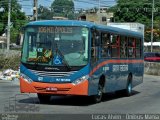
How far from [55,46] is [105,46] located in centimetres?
258

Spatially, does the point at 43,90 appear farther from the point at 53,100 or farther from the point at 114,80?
the point at 114,80

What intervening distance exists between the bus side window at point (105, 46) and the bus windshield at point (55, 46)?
1736 millimetres

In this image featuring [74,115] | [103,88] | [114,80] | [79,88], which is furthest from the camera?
[114,80]

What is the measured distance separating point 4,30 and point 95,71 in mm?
91321

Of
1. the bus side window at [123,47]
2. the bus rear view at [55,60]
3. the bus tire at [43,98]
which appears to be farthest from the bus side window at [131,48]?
the bus rear view at [55,60]

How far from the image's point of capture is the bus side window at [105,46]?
62.9ft

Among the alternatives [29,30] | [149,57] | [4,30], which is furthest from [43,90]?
[4,30]

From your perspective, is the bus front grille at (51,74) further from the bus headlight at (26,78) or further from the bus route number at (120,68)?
the bus route number at (120,68)

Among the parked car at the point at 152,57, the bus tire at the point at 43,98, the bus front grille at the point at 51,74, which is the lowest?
the parked car at the point at 152,57

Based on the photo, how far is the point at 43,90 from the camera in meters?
17.5

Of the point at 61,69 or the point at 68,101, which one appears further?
the point at 68,101

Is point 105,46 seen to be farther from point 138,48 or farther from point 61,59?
point 138,48

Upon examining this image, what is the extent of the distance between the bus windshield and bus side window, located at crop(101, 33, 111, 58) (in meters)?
1.74

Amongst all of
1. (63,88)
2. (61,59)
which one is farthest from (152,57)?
(63,88)
